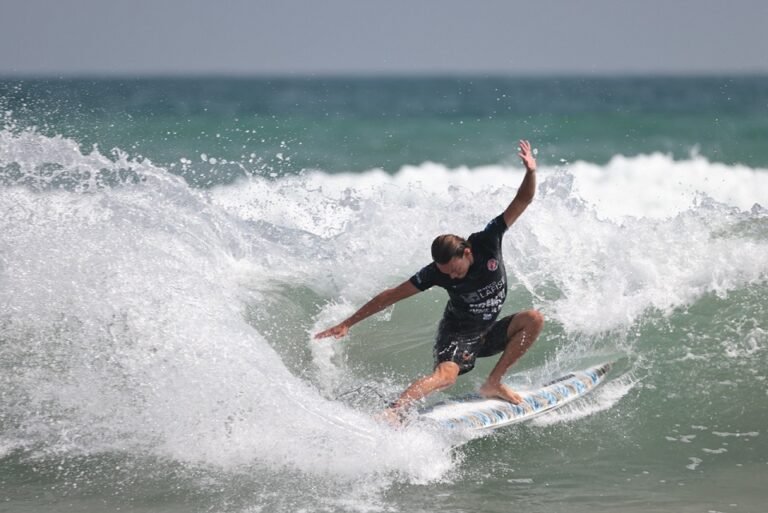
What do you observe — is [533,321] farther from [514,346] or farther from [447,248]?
[447,248]

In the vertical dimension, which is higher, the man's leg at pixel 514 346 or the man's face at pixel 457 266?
the man's face at pixel 457 266

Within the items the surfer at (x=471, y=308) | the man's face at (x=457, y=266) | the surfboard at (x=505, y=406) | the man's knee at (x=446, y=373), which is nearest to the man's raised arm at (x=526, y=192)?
the surfer at (x=471, y=308)

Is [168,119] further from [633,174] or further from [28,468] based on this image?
[28,468]

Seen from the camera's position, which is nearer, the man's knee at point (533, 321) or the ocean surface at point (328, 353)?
the ocean surface at point (328, 353)

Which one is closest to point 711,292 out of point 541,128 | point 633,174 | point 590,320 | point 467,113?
point 590,320

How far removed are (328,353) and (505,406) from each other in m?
2.08

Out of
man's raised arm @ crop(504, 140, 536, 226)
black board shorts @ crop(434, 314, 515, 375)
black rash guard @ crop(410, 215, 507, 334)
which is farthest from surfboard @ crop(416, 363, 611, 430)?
man's raised arm @ crop(504, 140, 536, 226)

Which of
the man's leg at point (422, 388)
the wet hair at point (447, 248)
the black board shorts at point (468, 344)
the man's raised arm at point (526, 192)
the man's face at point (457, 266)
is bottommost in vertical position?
the man's leg at point (422, 388)

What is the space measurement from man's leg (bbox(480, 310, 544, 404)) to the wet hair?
2.60 feet

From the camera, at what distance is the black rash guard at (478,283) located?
645cm

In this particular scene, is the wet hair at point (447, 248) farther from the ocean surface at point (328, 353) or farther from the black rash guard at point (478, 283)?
the ocean surface at point (328, 353)

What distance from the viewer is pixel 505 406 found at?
6777 millimetres

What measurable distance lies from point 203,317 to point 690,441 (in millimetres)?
3423

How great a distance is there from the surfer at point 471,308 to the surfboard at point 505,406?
0.10 metres
